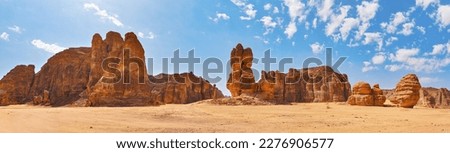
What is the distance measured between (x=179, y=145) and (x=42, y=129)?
159 inches

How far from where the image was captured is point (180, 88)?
73.1 metres

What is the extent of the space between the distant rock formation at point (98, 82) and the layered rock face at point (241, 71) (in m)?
8.70

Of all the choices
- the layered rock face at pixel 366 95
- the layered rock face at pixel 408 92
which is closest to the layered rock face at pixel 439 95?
the layered rock face at pixel 366 95

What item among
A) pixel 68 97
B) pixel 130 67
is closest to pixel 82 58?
pixel 68 97

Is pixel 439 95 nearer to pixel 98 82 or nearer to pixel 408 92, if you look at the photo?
pixel 408 92

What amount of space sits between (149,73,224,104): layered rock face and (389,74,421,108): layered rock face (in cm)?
4386

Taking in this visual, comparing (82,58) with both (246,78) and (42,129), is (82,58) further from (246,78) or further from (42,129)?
(42,129)

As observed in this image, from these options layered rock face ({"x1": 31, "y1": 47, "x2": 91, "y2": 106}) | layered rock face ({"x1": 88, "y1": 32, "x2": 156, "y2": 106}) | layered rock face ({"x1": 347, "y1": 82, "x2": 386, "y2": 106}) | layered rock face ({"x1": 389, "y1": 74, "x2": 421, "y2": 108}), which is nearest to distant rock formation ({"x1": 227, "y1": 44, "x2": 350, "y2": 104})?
layered rock face ({"x1": 347, "y1": 82, "x2": 386, "y2": 106})

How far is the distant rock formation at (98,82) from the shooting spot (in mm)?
27938

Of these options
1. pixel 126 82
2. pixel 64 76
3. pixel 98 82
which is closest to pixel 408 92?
pixel 126 82

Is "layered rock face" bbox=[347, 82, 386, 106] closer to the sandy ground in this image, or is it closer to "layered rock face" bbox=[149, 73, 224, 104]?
the sandy ground

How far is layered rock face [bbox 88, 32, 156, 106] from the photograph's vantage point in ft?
88.7

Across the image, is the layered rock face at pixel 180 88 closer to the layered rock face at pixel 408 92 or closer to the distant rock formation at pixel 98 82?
the distant rock formation at pixel 98 82

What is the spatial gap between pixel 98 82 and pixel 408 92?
1076 inches
